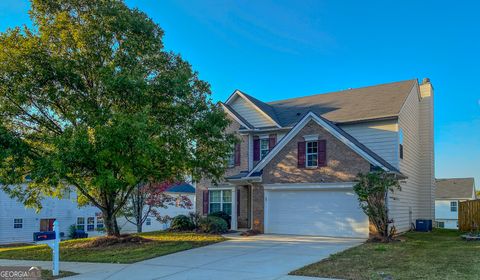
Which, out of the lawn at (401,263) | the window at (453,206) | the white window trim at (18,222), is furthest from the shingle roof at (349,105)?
the window at (453,206)

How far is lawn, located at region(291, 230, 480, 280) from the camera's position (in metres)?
9.30

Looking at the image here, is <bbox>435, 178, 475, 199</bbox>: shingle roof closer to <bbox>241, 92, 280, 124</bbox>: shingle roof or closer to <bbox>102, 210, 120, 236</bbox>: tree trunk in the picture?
<bbox>241, 92, 280, 124</bbox>: shingle roof

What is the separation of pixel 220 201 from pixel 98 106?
11.1 m

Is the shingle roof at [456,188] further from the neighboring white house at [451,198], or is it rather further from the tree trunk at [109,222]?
the tree trunk at [109,222]

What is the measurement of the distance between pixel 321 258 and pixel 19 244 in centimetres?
2725

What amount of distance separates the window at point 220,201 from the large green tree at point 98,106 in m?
7.20

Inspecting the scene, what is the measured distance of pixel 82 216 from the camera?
118 ft

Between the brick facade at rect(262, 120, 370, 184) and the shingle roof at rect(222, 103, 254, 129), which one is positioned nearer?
the brick facade at rect(262, 120, 370, 184)

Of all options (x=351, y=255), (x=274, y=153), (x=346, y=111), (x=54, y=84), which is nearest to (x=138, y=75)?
(x=54, y=84)

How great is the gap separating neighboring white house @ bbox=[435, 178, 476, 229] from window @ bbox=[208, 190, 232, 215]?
30.6m

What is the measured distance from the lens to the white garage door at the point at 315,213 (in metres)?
18.0

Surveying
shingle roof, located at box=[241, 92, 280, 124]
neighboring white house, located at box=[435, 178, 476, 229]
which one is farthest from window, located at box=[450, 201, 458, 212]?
shingle roof, located at box=[241, 92, 280, 124]

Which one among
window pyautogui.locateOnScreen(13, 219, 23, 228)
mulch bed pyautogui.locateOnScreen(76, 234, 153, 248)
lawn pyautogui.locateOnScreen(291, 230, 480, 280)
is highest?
lawn pyautogui.locateOnScreen(291, 230, 480, 280)

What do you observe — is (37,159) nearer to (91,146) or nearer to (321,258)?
(91,146)
